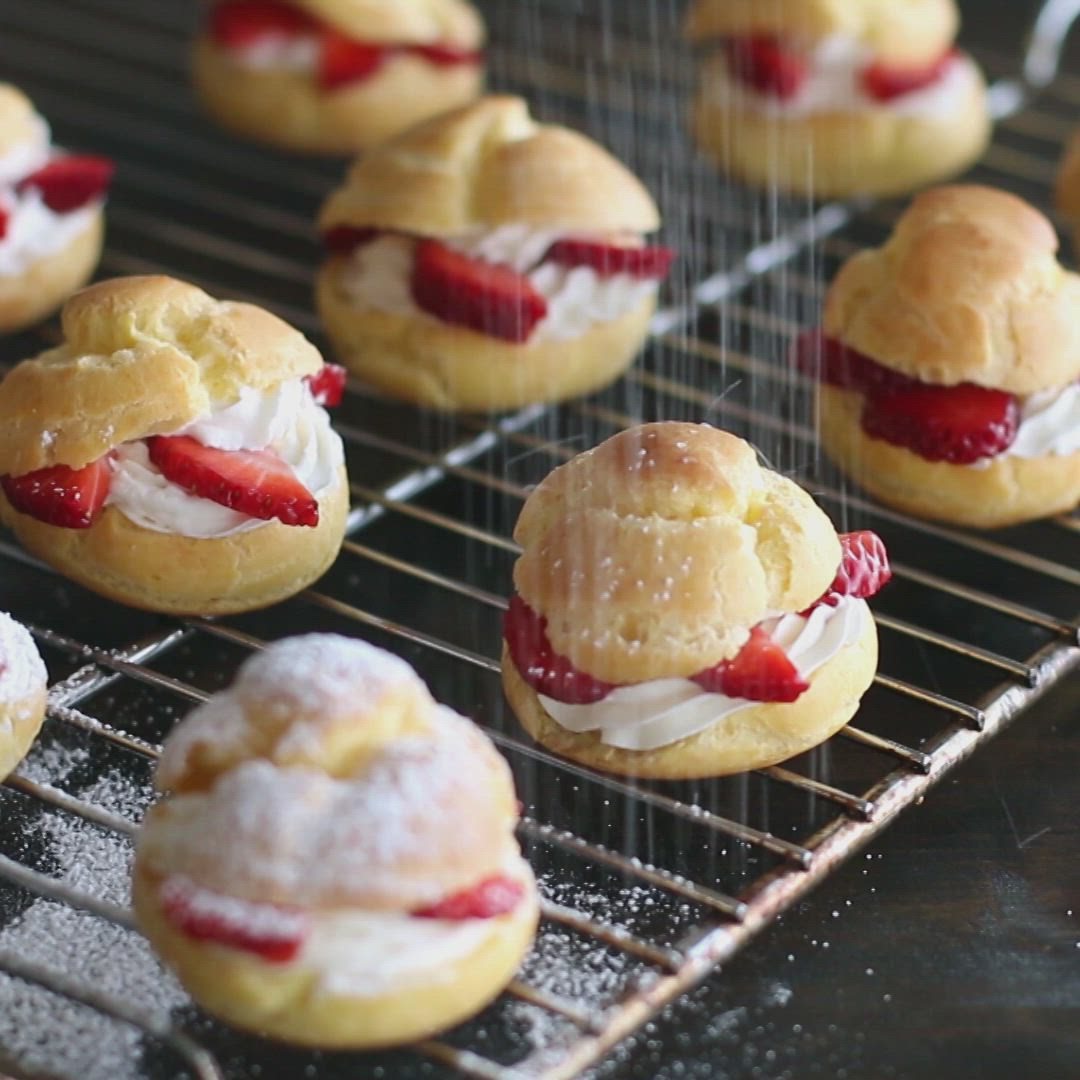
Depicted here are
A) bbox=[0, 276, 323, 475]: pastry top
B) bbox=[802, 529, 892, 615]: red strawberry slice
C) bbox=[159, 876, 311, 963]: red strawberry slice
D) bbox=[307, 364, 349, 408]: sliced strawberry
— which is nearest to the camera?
bbox=[159, 876, 311, 963]: red strawberry slice

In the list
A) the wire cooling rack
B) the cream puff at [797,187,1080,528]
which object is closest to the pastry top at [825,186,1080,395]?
the cream puff at [797,187,1080,528]

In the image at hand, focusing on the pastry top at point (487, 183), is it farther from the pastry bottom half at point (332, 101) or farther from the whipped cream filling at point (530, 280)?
the pastry bottom half at point (332, 101)

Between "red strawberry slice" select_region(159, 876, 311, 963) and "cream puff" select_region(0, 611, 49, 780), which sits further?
"cream puff" select_region(0, 611, 49, 780)

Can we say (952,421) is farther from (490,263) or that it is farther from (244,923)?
(244,923)

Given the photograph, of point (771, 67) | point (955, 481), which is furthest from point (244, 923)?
point (771, 67)

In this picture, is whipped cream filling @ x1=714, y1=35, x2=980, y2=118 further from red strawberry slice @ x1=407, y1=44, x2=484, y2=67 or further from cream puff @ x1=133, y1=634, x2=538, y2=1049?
cream puff @ x1=133, y1=634, x2=538, y2=1049
